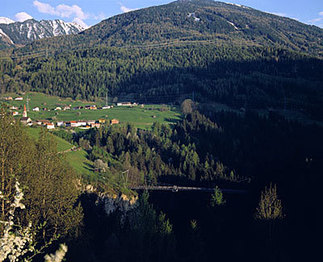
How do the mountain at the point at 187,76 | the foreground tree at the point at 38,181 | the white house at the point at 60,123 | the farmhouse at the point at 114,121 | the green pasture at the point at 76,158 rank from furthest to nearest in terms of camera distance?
the mountain at the point at 187,76, the farmhouse at the point at 114,121, the white house at the point at 60,123, the green pasture at the point at 76,158, the foreground tree at the point at 38,181

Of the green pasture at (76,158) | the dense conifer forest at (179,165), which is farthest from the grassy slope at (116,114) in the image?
the green pasture at (76,158)

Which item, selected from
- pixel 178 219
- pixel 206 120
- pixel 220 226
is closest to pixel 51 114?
pixel 206 120

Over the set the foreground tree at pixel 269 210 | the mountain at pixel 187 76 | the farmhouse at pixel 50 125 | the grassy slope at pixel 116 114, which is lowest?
the foreground tree at pixel 269 210

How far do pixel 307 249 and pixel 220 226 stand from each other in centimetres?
1410

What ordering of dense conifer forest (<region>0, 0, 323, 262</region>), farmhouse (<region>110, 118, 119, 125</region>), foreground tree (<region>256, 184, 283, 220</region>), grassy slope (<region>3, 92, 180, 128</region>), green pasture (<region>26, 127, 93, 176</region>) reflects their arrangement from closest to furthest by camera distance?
dense conifer forest (<region>0, 0, 323, 262</region>) → foreground tree (<region>256, 184, 283, 220</region>) → green pasture (<region>26, 127, 93, 176</region>) → farmhouse (<region>110, 118, 119, 125</region>) → grassy slope (<region>3, 92, 180, 128</region>)

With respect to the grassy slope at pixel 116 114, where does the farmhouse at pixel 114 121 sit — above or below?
below

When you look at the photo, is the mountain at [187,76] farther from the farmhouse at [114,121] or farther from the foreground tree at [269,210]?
the foreground tree at [269,210]

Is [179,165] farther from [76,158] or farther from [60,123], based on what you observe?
[60,123]

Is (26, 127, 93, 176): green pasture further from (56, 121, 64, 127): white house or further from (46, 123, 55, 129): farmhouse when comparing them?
(56, 121, 64, 127): white house

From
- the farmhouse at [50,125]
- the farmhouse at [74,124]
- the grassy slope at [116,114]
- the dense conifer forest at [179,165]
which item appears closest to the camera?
the dense conifer forest at [179,165]

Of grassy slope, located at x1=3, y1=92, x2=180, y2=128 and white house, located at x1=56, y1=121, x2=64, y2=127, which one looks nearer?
white house, located at x1=56, y1=121, x2=64, y2=127

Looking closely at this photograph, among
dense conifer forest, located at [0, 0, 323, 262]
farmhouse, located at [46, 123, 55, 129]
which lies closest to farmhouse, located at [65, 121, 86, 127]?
dense conifer forest, located at [0, 0, 323, 262]

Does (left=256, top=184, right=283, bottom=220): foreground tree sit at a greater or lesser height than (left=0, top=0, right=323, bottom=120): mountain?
lesser

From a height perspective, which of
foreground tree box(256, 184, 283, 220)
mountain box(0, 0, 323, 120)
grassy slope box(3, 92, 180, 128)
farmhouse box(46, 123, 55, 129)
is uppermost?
mountain box(0, 0, 323, 120)
